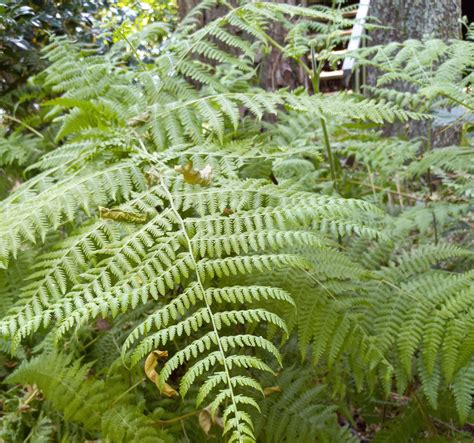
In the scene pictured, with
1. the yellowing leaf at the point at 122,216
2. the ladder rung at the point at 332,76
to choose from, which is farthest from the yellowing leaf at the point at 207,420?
the ladder rung at the point at 332,76

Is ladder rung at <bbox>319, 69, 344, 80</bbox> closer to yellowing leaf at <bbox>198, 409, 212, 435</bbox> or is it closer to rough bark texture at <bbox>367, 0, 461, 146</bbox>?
rough bark texture at <bbox>367, 0, 461, 146</bbox>

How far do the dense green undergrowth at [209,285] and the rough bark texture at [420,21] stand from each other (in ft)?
6.54

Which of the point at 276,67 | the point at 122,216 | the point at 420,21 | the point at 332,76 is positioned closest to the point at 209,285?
the point at 122,216

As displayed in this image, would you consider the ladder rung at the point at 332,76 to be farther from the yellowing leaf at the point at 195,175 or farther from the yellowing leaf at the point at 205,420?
the yellowing leaf at the point at 205,420

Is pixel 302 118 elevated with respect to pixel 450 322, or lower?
elevated

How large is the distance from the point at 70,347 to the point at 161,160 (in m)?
0.69

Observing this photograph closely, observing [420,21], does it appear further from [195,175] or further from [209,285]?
[209,285]

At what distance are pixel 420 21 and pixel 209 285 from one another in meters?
3.27

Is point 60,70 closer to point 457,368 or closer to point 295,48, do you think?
point 295,48

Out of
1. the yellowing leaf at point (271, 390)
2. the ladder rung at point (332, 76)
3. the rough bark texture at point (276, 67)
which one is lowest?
the ladder rung at point (332, 76)

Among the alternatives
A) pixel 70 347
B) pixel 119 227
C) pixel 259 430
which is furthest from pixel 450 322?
pixel 70 347

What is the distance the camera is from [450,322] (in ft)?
4.50

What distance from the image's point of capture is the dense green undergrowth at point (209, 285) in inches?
49.1

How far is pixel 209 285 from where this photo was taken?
138 centimetres
